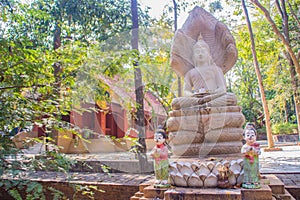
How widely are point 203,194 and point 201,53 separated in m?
2.84

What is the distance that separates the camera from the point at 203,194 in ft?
8.43

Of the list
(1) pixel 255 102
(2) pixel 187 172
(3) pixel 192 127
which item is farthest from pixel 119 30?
(1) pixel 255 102

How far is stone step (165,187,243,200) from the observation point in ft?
8.18

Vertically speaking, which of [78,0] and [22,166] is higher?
[78,0]

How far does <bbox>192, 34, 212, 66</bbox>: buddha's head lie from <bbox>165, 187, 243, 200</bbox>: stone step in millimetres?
2657

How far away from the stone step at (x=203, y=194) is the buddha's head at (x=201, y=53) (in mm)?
2657

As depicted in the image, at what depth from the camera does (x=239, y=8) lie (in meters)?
11.4

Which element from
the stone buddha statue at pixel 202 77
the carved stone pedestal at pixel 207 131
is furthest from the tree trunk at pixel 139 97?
the carved stone pedestal at pixel 207 131

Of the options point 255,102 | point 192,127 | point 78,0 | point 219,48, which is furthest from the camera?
point 255,102

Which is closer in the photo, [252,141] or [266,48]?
[252,141]

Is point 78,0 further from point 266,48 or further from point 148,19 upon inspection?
point 266,48

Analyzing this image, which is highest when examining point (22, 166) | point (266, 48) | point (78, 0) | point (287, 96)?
point (78, 0)

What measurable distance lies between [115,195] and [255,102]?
2366 cm

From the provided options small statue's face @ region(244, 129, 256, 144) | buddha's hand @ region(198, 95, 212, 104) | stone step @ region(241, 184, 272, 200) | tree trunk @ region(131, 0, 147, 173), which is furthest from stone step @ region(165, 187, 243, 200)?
tree trunk @ region(131, 0, 147, 173)
